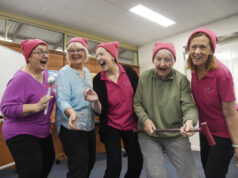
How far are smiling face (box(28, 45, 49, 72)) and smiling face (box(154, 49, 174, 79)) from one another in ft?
2.83

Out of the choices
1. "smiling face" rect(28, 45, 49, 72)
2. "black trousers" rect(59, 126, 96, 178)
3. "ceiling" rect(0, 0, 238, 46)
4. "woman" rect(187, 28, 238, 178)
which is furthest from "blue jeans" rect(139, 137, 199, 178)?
"ceiling" rect(0, 0, 238, 46)

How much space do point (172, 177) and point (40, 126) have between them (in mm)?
1977


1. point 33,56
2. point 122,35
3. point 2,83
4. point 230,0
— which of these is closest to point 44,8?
point 2,83

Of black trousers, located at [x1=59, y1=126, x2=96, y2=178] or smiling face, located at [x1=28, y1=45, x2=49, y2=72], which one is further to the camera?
smiling face, located at [x1=28, y1=45, x2=49, y2=72]

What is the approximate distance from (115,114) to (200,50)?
0.77 metres

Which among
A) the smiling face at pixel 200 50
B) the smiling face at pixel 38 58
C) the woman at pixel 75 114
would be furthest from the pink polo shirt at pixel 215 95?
the smiling face at pixel 38 58

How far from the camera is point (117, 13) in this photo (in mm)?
3957

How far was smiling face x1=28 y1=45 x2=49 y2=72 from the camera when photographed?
4.80 feet

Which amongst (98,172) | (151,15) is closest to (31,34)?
(151,15)

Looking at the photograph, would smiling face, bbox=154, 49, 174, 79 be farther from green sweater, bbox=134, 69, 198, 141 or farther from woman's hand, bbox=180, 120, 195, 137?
woman's hand, bbox=180, 120, 195, 137

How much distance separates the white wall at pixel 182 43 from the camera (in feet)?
14.3

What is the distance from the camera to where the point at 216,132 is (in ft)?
4.32

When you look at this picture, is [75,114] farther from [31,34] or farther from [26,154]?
[31,34]

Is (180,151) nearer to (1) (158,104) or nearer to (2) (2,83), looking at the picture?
(1) (158,104)
